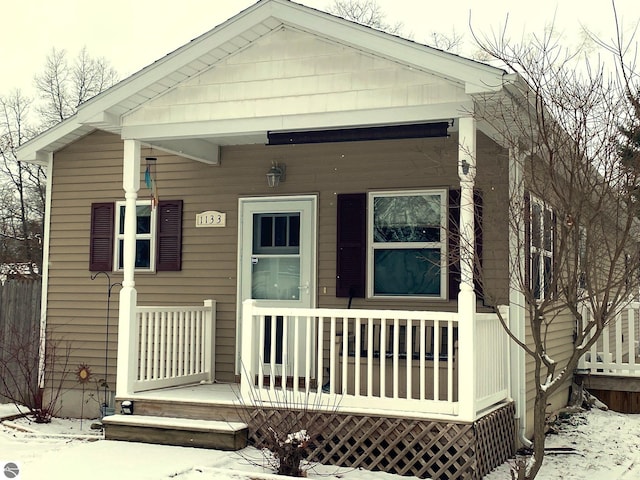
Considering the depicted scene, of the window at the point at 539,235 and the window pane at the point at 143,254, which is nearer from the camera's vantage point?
the window at the point at 539,235

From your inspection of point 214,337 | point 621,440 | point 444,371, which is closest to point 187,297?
point 214,337

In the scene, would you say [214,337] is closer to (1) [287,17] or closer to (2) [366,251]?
(2) [366,251]

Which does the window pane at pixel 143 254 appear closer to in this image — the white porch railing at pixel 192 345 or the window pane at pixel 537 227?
the white porch railing at pixel 192 345

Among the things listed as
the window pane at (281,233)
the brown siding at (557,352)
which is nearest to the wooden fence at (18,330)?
the window pane at (281,233)

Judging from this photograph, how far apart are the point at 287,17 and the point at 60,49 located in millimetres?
22862

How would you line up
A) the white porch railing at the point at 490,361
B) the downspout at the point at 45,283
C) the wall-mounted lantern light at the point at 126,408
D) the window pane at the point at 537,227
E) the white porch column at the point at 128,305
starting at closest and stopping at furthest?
the white porch railing at the point at 490,361 → the window pane at the point at 537,227 → the wall-mounted lantern light at the point at 126,408 → the white porch column at the point at 128,305 → the downspout at the point at 45,283

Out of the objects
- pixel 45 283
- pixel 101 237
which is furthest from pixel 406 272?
pixel 45 283

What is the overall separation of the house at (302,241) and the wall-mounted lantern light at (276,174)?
0.05m

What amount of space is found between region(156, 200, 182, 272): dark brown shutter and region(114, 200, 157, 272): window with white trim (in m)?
0.10

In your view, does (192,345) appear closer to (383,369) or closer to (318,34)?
(383,369)

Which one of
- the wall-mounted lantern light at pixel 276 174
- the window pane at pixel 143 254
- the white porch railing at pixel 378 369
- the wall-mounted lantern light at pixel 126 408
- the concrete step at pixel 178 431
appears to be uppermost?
the wall-mounted lantern light at pixel 276 174

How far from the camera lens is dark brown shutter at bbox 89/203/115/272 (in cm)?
1015

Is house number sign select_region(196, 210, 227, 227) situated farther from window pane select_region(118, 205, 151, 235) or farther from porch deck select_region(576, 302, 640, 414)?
porch deck select_region(576, 302, 640, 414)

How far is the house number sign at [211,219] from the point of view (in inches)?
376
